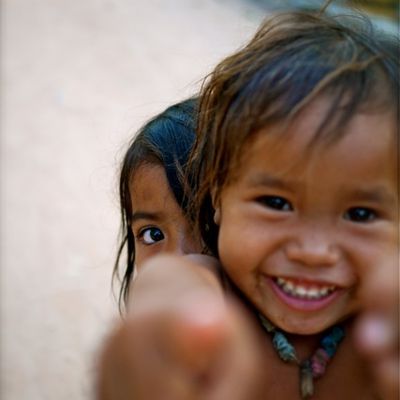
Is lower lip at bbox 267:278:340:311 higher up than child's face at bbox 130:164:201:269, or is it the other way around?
lower lip at bbox 267:278:340:311

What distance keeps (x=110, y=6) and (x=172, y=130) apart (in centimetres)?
574

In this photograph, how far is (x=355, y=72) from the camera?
3.01ft

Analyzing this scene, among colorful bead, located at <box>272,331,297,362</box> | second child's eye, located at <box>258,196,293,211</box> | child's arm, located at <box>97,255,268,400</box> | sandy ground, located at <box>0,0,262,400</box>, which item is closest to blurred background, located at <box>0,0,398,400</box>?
sandy ground, located at <box>0,0,262,400</box>

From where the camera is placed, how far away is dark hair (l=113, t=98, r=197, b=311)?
1.36 metres

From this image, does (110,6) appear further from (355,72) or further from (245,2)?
(355,72)

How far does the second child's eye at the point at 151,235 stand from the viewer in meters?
1.37

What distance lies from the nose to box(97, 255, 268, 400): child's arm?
18 cm

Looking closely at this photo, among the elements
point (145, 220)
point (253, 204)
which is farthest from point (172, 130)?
point (253, 204)

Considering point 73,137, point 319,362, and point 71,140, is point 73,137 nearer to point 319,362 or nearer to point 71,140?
point 71,140

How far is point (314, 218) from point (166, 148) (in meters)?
0.56

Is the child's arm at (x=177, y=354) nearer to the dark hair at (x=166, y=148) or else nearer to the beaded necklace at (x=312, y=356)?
the beaded necklace at (x=312, y=356)

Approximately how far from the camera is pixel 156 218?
1.36m

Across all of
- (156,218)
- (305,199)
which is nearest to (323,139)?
(305,199)

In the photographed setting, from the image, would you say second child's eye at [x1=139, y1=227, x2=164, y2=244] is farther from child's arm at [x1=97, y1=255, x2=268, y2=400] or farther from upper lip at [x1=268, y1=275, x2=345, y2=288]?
child's arm at [x1=97, y1=255, x2=268, y2=400]
